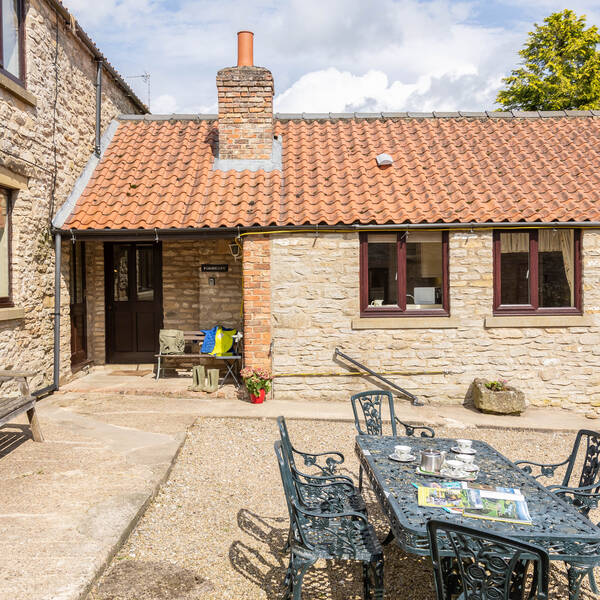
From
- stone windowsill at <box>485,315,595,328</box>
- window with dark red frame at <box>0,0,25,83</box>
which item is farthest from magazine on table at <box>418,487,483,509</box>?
window with dark red frame at <box>0,0,25,83</box>

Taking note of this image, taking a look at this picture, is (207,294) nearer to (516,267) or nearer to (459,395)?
(459,395)

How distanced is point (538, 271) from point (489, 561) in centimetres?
741

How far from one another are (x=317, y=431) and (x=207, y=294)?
405cm

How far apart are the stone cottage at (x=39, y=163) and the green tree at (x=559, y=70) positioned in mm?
14969

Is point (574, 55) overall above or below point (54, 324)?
Answer: above

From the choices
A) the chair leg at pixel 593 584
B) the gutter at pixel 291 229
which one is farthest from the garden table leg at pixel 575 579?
the gutter at pixel 291 229

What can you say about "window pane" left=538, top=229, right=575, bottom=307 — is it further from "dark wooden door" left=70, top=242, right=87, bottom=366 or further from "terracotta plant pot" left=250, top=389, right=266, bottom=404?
"dark wooden door" left=70, top=242, right=87, bottom=366

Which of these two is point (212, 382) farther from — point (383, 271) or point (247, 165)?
point (247, 165)

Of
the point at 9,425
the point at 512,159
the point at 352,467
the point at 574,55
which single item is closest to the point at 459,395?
the point at 352,467

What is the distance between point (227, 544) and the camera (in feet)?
13.7

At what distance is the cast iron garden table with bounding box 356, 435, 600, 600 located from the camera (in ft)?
9.37

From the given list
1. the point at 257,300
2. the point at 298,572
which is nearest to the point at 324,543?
the point at 298,572

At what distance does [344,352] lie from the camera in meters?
8.70

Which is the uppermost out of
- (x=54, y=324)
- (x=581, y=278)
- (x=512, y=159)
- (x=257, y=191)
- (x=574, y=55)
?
(x=574, y=55)
